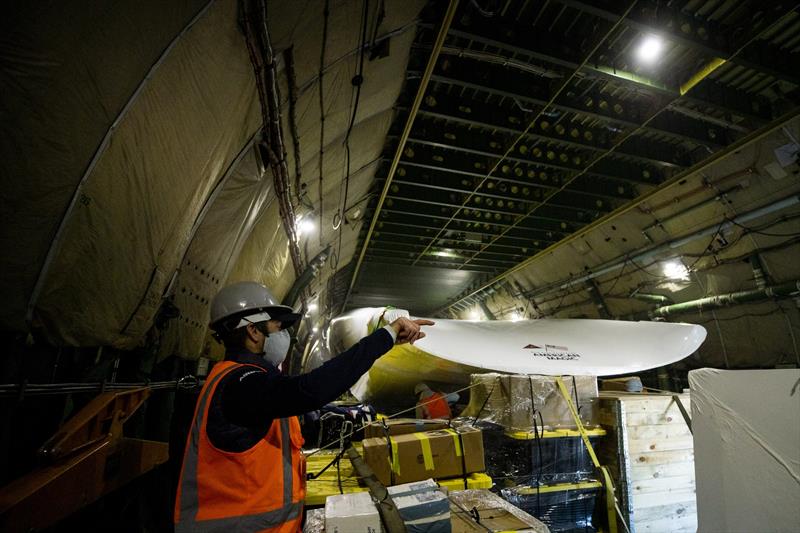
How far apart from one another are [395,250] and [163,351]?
7.66 meters

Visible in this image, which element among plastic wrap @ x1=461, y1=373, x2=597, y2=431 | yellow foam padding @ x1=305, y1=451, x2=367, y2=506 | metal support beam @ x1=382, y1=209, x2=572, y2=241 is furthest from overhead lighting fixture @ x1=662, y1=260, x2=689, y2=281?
yellow foam padding @ x1=305, y1=451, x2=367, y2=506

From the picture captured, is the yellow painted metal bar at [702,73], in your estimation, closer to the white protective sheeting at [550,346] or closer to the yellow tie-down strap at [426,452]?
the white protective sheeting at [550,346]

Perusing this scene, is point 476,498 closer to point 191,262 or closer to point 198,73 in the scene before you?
point 191,262

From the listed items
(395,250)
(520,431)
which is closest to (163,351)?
(520,431)

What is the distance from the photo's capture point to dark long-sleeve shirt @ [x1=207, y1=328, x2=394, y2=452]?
4.89 feet

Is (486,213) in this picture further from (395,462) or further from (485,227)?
(395,462)

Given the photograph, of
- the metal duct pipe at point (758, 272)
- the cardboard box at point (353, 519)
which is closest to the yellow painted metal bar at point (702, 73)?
the metal duct pipe at point (758, 272)

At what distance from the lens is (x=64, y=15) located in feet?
3.87

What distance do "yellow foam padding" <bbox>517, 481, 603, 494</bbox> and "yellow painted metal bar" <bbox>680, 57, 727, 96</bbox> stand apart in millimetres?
5109

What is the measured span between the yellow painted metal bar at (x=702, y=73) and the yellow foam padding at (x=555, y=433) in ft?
14.9

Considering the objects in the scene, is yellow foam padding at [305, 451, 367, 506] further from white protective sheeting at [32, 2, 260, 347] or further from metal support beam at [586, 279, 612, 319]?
metal support beam at [586, 279, 612, 319]

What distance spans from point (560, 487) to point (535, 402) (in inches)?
35.1

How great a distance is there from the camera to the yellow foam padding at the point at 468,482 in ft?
9.65

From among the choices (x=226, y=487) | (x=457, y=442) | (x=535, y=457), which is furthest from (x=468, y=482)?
(x=226, y=487)
